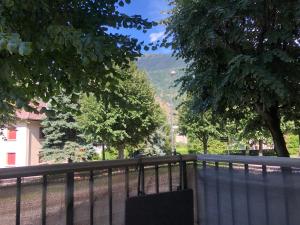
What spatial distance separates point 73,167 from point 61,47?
0.86 metres

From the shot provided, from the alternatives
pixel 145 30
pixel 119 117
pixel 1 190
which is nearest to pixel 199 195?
pixel 145 30

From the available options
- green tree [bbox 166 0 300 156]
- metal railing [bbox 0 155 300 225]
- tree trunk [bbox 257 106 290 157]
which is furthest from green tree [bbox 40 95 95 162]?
metal railing [bbox 0 155 300 225]

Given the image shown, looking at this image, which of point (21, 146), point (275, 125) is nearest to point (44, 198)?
point (275, 125)

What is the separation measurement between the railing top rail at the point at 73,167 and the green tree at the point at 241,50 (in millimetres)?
1405

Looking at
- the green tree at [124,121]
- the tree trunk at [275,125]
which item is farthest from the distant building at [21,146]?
the tree trunk at [275,125]

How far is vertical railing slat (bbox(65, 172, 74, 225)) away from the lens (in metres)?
2.84

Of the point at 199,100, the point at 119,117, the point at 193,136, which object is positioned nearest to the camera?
the point at 199,100

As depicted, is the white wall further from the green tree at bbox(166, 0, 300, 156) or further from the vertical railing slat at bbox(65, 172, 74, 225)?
the vertical railing slat at bbox(65, 172, 74, 225)

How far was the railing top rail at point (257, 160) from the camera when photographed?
271 centimetres

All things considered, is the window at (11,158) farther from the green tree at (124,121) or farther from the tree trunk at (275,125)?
the tree trunk at (275,125)

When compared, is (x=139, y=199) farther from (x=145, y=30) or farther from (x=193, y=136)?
(x=193, y=136)

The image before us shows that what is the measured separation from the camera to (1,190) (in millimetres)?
2518

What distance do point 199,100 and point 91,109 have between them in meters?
19.6

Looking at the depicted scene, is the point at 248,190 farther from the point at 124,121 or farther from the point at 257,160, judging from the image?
the point at 124,121
